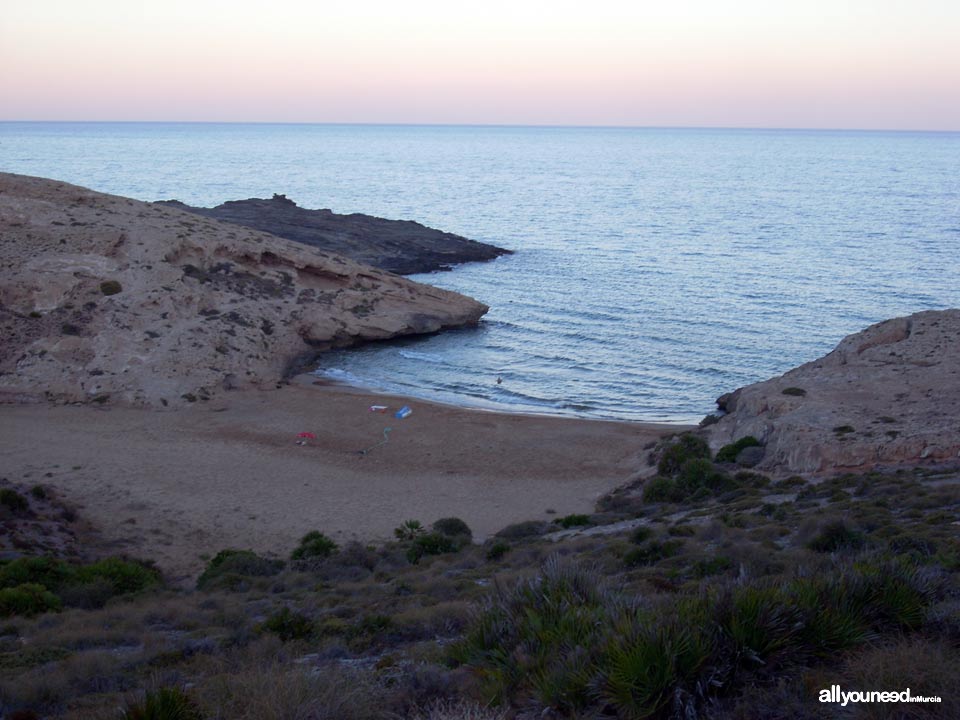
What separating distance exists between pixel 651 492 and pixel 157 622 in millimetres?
12099

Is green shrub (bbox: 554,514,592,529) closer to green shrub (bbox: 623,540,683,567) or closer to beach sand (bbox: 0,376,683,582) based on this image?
beach sand (bbox: 0,376,683,582)

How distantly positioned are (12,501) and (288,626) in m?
10.8

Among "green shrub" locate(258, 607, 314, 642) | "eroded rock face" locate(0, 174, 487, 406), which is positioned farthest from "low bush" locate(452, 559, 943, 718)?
"eroded rock face" locate(0, 174, 487, 406)

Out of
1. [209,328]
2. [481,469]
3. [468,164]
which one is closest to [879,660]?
[481,469]

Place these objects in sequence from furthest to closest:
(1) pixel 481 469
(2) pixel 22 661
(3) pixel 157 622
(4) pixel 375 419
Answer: (4) pixel 375 419 < (1) pixel 481 469 < (3) pixel 157 622 < (2) pixel 22 661

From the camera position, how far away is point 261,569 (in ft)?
51.9

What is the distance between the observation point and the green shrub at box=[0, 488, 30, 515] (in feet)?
58.7

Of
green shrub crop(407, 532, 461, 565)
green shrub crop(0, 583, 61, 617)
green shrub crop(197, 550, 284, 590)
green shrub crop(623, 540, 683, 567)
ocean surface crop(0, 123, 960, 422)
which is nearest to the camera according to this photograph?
green shrub crop(0, 583, 61, 617)

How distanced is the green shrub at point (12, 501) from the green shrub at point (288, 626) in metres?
10.2

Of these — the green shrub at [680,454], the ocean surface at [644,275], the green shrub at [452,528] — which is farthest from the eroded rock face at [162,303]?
the green shrub at [680,454]

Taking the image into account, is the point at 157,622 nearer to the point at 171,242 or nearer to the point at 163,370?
the point at 163,370

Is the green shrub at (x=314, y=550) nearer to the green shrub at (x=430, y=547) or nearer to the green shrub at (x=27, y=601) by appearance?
the green shrub at (x=430, y=547)

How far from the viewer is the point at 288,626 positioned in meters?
10.3

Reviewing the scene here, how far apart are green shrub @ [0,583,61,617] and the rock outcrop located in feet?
150
